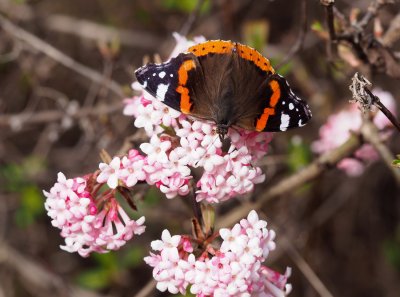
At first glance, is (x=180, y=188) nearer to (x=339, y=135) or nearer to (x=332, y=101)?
(x=339, y=135)

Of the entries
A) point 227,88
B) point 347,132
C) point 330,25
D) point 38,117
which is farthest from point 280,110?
point 38,117

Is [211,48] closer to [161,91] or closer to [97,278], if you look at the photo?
[161,91]

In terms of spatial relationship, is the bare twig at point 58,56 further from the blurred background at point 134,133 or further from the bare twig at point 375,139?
the bare twig at point 375,139

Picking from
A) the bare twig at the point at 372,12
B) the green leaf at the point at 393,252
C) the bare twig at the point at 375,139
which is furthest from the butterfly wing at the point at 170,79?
the green leaf at the point at 393,252

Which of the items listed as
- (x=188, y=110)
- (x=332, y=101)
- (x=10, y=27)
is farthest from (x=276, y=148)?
Answer: (x=188, y=110)

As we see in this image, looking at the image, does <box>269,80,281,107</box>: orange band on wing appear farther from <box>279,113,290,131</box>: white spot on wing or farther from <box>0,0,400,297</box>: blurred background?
<box>0,0,400,297</box>: blurred background

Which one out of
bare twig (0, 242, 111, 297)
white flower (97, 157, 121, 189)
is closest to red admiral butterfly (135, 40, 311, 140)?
white flower (97, 157, 121, 189)

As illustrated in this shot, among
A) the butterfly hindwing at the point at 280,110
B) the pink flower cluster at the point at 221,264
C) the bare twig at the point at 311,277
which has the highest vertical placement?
the butterfly hindwing at the point at 280,110
